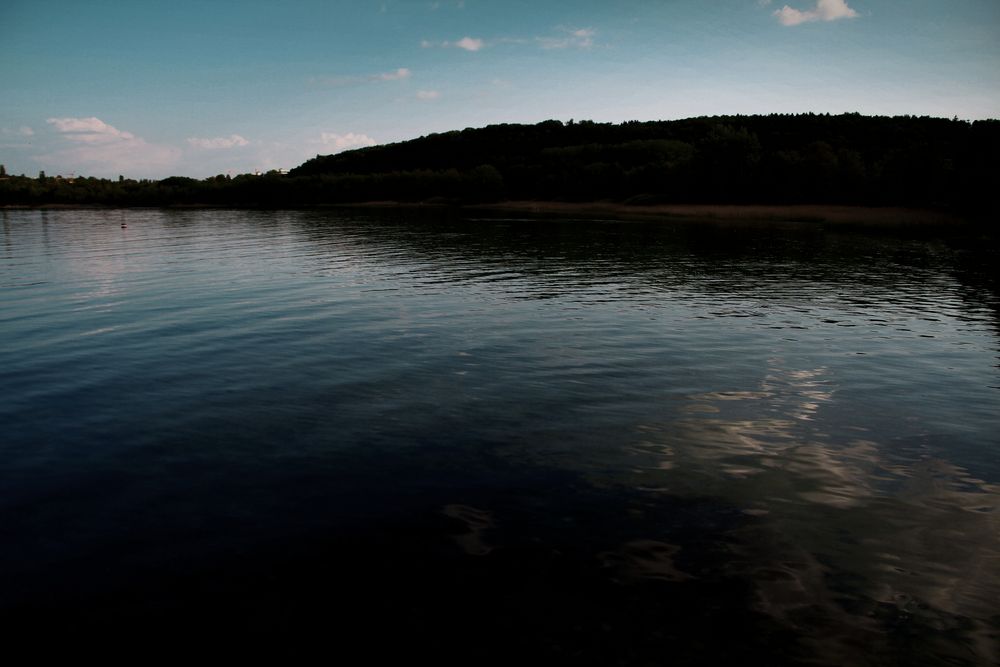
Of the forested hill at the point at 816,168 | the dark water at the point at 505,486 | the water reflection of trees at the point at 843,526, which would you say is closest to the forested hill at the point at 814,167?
the forested hill at the point at 816,168

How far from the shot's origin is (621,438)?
13.4 metres

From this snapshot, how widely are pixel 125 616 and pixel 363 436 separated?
6292 mm

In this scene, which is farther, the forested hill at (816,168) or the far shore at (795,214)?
the far shore at (795,214)

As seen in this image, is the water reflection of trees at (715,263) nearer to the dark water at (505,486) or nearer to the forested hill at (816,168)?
the dark water at (505,486)

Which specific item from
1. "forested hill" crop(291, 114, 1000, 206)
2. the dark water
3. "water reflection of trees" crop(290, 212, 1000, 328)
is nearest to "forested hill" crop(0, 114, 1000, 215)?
"forested hill" crop(291, 114, 1000, 206)

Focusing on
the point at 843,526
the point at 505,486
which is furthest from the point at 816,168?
the point at 505,486

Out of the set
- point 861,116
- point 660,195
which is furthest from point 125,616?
point 861,116

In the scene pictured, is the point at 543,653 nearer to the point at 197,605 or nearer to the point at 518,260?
the point at 197,605

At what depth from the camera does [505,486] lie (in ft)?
36.6

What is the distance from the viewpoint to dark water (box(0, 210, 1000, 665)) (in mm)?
7531

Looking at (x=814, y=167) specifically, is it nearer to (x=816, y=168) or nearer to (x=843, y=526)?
(x=816, y=168)

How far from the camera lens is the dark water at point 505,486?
24.7 feet

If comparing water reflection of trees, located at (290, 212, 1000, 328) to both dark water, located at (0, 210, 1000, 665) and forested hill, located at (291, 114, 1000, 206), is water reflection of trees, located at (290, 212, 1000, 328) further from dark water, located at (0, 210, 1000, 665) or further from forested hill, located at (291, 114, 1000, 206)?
forested hill, located at (291, 114, 1000, 206)

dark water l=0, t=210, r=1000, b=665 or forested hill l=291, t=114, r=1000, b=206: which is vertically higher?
forested hill l=291, t=114, r=1000, b=206
